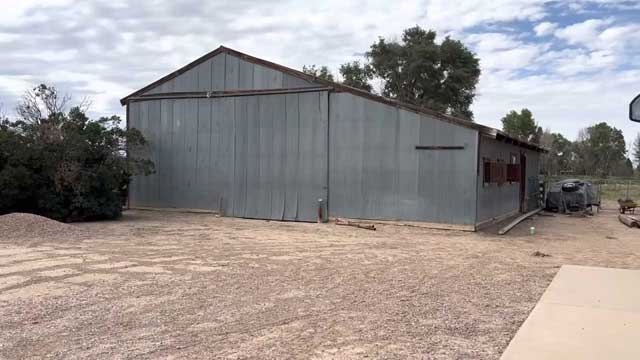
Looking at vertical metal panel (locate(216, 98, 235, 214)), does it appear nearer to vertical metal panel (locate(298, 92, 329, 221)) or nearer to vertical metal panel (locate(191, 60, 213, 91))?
vertical metal panel (locate(191, 60, 213, 91))

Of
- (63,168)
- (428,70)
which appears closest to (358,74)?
(428,70)

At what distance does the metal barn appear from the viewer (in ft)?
51.0

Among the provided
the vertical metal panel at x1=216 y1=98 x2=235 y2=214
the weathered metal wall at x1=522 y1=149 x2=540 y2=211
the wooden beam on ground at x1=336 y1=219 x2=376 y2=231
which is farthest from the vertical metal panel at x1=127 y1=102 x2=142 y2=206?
the weathered metal wall at x1=522 y1=149 x2=540 y2=211

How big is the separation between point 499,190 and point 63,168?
43.0ft

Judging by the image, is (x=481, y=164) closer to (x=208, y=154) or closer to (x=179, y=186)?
(x=208, y=154)

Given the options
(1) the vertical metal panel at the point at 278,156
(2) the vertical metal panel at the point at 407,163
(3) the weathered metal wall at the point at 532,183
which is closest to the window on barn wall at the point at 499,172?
(2) the vertical metal panel at the point at 407,163

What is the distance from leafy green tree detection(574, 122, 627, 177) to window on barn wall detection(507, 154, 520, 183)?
42718mm

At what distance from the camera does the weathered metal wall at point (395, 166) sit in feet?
50.0

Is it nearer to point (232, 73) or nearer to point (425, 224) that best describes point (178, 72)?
point (232, 73)

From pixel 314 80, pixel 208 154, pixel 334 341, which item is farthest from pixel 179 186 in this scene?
pixel 334 341

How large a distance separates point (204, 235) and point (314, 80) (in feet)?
20.4

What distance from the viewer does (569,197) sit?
76.3 ft

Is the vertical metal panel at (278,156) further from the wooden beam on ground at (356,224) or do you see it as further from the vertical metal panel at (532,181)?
the vertical metal panel at (532,181)

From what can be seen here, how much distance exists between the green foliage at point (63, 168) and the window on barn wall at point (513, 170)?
12526 millimetres
